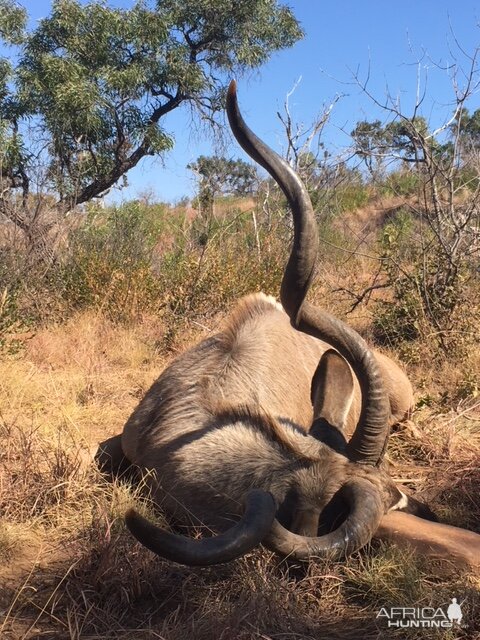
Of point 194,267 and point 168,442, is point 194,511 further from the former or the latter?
point 194,267

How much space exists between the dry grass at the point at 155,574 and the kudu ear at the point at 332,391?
670 mm

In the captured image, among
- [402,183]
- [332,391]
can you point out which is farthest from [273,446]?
[402,183]

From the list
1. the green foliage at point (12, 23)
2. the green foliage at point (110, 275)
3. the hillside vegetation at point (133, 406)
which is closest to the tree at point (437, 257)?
the hillside vegetation at point (133, 406)

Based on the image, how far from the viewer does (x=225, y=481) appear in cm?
331

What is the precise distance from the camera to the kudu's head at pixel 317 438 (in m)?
2.37

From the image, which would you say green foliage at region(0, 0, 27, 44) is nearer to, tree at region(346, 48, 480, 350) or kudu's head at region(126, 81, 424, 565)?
tree at region(346, 48, 480, 350)

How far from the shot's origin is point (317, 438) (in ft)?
11.0

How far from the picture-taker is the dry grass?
2768mm

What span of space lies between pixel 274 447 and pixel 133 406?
9.64 feet

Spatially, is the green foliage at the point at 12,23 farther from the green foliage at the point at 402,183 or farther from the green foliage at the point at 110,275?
the green foliage at the point at 402,183

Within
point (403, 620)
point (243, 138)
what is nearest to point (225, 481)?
point (403, 620)

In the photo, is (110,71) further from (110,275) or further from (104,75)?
(110,275)

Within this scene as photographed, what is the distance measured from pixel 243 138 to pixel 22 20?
11.0 metres

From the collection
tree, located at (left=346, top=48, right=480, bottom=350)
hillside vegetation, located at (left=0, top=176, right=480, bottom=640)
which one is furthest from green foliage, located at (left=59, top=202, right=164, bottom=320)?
tree, located at (left=346, top=48, right=480, bottom=350)
